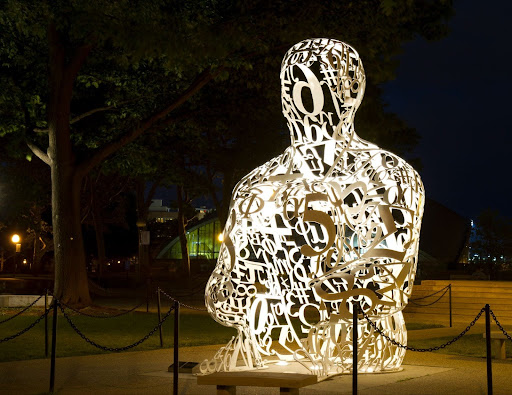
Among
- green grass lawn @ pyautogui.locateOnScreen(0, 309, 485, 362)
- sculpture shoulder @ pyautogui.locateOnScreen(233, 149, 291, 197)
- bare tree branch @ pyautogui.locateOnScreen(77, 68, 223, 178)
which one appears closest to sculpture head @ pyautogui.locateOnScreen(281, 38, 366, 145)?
sculpture shoulder @ pyautogui.locateOnScreen(233, 149, 291, 197)

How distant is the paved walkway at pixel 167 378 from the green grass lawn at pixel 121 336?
46.7 inches

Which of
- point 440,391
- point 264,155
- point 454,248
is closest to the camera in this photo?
point 440,391

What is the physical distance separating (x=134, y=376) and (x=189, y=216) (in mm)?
34104

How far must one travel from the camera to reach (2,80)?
21.1m

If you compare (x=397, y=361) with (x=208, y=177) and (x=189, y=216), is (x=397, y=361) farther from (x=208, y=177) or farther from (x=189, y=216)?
(x=189, y=216)

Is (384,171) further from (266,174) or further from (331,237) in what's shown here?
(266,174)

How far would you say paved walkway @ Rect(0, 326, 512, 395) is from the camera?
9086 millimetres

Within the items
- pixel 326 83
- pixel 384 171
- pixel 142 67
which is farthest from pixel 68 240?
pixel 384 171

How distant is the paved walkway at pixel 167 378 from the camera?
909 cm

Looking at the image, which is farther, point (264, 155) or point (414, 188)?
point (264, 155)

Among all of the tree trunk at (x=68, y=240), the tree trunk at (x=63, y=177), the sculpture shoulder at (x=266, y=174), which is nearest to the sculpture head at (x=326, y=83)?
the sculpture shoulder at (x=266, y=174)

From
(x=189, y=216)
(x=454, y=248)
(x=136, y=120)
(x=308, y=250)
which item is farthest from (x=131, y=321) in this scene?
(x=454, y=248)

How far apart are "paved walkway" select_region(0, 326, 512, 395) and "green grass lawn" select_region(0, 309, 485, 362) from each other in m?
1.19

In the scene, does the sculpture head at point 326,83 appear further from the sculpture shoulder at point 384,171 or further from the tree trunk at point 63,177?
the tree trunk at point 63,177
